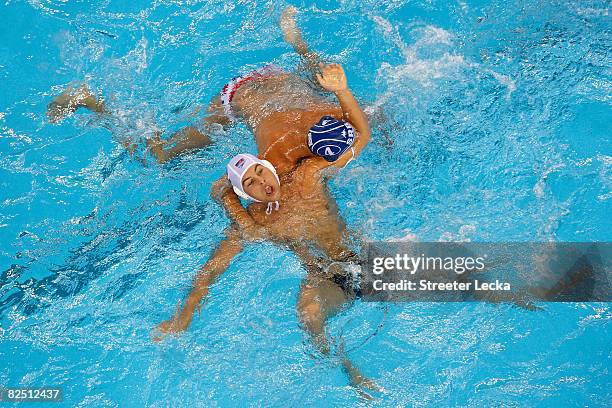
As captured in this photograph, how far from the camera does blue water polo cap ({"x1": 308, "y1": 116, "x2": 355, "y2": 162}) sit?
479cm

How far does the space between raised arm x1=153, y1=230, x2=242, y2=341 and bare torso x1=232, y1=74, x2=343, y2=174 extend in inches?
30.5

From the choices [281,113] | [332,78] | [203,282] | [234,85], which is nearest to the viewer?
[332,78]

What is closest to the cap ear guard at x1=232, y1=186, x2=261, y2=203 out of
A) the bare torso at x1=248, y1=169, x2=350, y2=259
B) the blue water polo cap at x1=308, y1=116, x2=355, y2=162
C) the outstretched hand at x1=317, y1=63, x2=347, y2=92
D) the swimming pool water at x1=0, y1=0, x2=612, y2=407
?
the bare torso at x1=248, y1=169, x2=350, y2=259

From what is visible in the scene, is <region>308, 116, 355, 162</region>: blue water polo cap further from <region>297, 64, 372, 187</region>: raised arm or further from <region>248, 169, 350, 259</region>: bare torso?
<region>248, 169, 350, 259</region>: bare torso

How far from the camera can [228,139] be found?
602 centimetres

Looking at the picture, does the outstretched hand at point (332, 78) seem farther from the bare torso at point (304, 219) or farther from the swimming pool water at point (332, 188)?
the swimming pool water at point (332, 188)

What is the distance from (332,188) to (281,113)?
0.84 meters

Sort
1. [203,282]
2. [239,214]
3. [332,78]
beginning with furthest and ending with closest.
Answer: [203,282], [239,214], [332,78]

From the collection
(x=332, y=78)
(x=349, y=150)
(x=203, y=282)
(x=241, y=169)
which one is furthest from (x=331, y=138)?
(x=203, y=282)

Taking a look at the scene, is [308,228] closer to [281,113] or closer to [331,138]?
[331,138]

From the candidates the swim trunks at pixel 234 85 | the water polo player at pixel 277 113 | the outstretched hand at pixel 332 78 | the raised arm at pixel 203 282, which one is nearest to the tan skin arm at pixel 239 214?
the raised arm at pixel 203 282

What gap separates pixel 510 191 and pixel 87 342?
163 inches

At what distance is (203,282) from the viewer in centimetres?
535

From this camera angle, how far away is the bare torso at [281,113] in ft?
17.4
